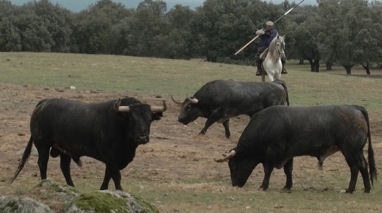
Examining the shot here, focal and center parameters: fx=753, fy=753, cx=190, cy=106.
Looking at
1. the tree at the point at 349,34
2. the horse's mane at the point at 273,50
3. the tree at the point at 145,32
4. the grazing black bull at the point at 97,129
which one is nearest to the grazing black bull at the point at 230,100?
the horse's mane at the point at 273,50

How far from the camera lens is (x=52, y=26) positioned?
75.8 meters

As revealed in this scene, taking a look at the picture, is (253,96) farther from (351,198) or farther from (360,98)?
(360,98)

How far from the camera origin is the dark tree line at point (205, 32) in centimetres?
7388

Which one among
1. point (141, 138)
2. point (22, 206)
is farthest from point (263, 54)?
point (22, 206)

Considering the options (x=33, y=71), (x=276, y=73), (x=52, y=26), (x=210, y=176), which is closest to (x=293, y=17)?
(x=52, y=26)

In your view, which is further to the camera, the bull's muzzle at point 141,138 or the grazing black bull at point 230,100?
the grazing black bull at point 230,100

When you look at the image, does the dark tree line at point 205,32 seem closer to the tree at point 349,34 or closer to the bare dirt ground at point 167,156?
the tree at point 349,34

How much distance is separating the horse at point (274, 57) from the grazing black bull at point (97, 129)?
12.2 metres

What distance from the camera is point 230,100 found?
19.9 metres

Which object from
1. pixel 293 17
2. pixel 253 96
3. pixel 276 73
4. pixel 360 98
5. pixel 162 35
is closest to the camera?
pixel 253 96

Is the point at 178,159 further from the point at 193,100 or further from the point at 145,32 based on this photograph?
the point at 145,32

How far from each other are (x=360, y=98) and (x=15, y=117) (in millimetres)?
16585

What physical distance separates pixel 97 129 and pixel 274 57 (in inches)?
503

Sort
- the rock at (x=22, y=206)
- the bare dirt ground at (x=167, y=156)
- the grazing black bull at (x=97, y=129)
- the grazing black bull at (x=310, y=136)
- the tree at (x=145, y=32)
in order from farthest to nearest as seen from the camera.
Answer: the tree at (x=145, y=32)
the bare dirt ground at (x=167, y=156)
the grazing black bull at (x=310, y=136)
the grazing black bull at (x=97, y=129)
the rock at (x=22, y=206)
